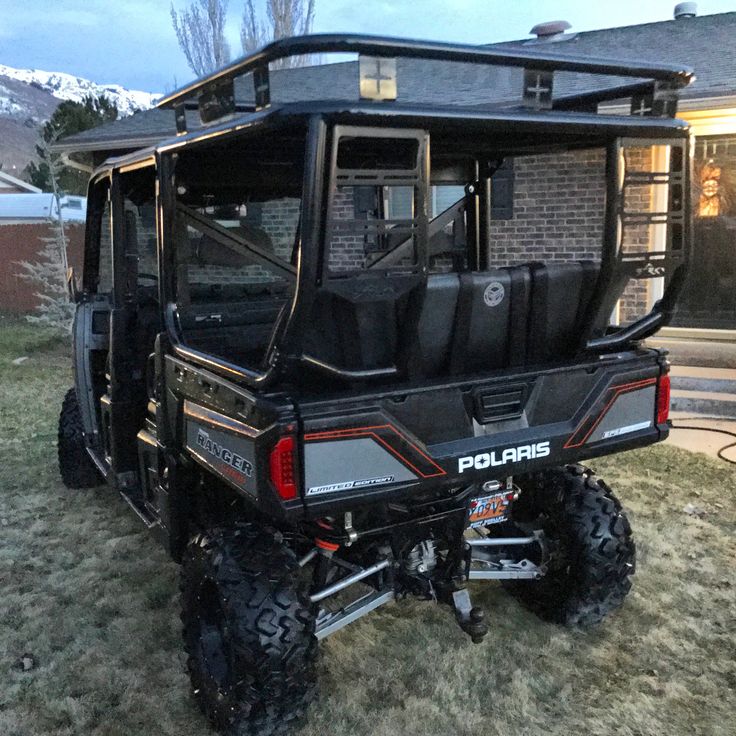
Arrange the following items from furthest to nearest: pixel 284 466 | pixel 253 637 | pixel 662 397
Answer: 1. pixel 662 397
2. pixel 253 637
3. pixel 284 466

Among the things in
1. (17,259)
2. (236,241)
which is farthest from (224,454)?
(17,259)

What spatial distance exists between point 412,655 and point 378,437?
1329mm

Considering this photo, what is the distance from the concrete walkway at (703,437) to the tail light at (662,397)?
3018 mm

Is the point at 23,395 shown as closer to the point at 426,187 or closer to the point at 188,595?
the point at 188,595

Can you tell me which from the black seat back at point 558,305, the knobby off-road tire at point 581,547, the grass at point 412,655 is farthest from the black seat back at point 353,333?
the grass at point 412,655

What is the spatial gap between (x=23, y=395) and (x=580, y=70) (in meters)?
7.42

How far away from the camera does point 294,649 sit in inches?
103

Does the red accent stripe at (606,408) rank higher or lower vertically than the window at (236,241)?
lower

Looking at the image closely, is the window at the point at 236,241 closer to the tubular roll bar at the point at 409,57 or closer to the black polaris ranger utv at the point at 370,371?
the black polaris ranger utv at the point at 370,371

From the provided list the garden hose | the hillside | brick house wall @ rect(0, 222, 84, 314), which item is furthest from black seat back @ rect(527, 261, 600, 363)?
the hillside

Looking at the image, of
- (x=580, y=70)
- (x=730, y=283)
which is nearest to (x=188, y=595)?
(x=580, y=70)

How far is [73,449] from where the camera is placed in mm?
5195

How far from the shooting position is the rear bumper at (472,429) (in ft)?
7.79

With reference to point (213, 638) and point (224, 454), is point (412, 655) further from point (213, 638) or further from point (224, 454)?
point (224, 454)
